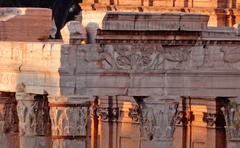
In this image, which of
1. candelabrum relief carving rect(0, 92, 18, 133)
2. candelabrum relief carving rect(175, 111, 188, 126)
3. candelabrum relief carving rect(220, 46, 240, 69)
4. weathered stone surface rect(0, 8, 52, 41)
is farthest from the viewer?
candelabrum relief carving rect(175, 111, 188, 126)

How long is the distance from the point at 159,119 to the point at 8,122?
458 cm

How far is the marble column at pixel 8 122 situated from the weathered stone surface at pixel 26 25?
183cm

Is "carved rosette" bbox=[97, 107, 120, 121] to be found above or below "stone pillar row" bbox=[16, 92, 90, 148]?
above

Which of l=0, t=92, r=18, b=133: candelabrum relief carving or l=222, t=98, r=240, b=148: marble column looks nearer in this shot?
l=222, t=98, r=240, b=148: marble column

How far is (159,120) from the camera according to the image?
6153 cm

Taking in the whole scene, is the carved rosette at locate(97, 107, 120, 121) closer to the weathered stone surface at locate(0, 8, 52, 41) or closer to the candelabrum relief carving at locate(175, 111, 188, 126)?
the candelabrum relief carving at locate(175, 111, 188, 126)

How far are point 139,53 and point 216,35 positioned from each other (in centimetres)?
208

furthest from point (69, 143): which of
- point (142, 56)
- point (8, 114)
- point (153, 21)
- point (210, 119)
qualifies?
point (210, 119)

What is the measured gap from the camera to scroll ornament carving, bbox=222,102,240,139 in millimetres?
62750

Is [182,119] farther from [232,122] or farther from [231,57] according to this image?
[231,57]

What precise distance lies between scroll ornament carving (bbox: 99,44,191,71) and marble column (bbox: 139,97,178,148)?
784 mm

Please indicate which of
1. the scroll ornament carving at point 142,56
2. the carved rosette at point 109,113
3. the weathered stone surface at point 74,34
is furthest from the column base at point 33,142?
the carved rosette at point 109,113

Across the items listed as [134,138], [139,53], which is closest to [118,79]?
[139,53]

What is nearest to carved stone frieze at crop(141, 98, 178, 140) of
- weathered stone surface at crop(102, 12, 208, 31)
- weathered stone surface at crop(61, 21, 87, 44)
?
weathered stone surface at crop(102, 12, 208, 31)
